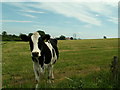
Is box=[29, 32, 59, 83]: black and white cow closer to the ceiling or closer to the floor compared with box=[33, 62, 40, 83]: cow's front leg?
closer to the ceiling

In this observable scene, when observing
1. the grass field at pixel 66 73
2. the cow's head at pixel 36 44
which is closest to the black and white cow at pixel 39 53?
the cow's head at pixel 36 44

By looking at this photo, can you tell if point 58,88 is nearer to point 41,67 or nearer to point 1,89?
point 41,67

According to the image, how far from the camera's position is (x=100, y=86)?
5762mm

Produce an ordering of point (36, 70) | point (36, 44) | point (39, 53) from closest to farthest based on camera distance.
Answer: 1. point (39, 53)
2. point (36, 44)
3. point (36, 70)

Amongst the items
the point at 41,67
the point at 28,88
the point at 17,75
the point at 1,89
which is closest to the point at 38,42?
the point at 41,67

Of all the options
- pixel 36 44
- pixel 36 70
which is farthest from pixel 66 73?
pixel 36 44

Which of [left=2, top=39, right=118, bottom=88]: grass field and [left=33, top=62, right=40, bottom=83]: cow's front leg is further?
[left=33, top=62, right=40, bottom=83]: cow's front leg

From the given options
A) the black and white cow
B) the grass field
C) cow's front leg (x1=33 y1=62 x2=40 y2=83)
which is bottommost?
the grass field

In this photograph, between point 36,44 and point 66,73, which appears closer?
point 36,44

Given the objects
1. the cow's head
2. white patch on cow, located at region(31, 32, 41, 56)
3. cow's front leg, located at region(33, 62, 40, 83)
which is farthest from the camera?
cow's front leg, located at region(33, 62, 40, 83)

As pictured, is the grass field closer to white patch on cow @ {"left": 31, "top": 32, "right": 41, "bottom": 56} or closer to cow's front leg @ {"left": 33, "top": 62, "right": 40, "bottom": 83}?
cow's front leg @ {"left": 33, "top": 62, "right": 40, "bottom": 83}

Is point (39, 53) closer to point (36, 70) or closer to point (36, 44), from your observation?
point (36, 44)

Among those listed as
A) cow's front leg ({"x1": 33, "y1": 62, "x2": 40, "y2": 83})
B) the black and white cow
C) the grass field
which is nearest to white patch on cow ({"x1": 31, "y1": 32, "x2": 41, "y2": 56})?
the black and white cow

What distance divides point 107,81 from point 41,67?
2.28 metres
